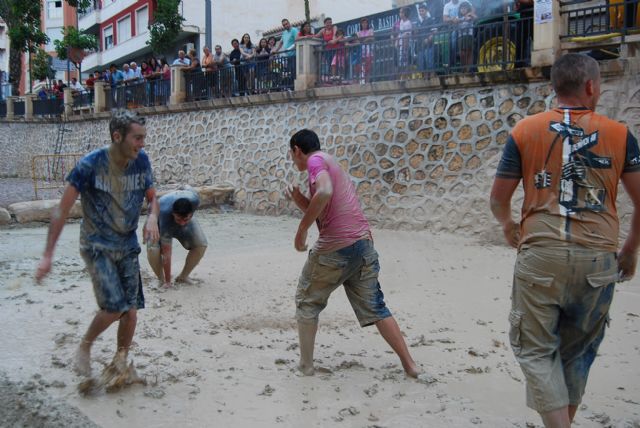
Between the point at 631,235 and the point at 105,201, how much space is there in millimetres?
2975

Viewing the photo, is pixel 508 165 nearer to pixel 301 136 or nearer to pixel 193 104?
pixel 301 136

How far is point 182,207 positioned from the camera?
6379 millimetres

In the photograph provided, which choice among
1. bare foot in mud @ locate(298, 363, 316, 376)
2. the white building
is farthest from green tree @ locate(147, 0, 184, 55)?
bare foot in mud @ locate(298, 363, 316, 376)

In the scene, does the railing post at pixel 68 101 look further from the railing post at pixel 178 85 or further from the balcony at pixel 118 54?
the railing post at pixel 178 85

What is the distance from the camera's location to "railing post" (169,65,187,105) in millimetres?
16312

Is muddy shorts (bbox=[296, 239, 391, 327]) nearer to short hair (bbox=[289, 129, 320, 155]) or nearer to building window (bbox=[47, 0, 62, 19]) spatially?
short hair (bbox=[289, 129, 320, 155])

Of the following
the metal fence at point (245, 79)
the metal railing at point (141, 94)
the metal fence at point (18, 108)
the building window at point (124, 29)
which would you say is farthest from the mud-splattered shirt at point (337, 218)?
the building window at point (124, 29)

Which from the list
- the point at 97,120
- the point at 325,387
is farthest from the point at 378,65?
the point at 97,120

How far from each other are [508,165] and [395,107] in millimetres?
8324

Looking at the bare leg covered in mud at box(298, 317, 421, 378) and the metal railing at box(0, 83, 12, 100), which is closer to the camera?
the bare leg covered in mud at box(298, 317, 421, 378)

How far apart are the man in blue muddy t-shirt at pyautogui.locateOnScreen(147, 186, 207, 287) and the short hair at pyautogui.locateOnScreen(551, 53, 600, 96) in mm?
4398

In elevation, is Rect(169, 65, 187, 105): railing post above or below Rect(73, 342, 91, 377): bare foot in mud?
above

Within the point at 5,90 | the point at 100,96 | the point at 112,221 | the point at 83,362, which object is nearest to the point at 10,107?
the point at 5,90

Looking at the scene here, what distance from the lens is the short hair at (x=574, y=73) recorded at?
9.01 ft
